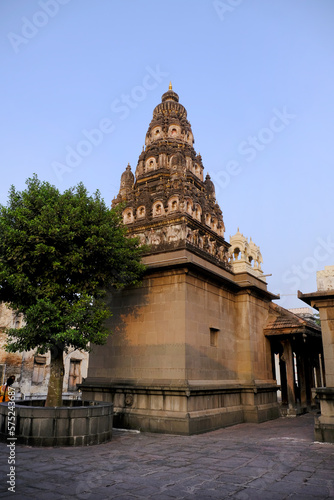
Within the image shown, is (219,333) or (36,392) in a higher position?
(219,333)

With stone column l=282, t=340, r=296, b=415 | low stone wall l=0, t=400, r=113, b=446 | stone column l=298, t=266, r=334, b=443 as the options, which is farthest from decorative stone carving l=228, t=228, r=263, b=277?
low stone wall l=0, t=400, r=113, b=446

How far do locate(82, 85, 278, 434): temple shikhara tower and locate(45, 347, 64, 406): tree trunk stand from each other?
3286 mm

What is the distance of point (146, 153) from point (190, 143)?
2965 millimetres

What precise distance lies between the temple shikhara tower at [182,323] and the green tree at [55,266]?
311 cm

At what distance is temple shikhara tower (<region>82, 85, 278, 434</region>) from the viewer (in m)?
14.2

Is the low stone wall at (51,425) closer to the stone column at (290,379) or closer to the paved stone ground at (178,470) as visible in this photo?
the paved stone ground at (178,470)

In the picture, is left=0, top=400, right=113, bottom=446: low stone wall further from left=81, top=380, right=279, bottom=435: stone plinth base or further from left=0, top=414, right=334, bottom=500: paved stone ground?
left=81, top=380, right=279, bottom=435: stone plinth base

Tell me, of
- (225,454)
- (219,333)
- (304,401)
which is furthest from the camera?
(304,401)

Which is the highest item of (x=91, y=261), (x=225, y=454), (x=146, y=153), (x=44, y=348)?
(x=146, y=153)

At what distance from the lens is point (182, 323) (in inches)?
571

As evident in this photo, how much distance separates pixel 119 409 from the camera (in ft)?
49.2

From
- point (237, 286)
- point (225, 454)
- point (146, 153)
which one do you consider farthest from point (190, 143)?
point (225, 454)

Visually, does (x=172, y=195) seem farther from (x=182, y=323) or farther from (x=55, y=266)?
(x=55, y=266)

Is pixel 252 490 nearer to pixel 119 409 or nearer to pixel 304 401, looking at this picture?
pixel 119 409
